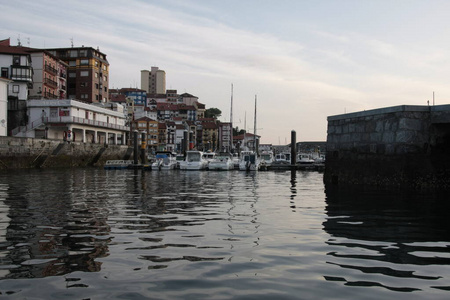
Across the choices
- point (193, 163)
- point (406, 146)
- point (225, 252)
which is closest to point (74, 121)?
point (193, 163)

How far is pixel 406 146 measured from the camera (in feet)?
62.5

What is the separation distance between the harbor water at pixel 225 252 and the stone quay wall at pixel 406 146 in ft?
16.7

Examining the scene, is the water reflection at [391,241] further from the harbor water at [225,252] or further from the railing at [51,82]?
the railing at [51,82]

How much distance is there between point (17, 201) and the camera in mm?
16094

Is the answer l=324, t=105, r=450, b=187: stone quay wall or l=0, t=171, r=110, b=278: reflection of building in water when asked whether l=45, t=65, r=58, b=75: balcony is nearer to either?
l=0, t=171, r=110, b=278: reflection of building in water

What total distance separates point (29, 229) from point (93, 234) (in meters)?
1.74

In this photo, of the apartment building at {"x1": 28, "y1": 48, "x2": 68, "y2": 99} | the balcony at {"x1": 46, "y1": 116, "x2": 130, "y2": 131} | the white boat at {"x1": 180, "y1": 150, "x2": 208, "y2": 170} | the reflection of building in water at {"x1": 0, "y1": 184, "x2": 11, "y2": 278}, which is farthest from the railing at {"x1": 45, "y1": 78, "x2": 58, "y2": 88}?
the reflection of building in water at {"x1": 0, "y1": 184, "x2": 11, "y2": 278}

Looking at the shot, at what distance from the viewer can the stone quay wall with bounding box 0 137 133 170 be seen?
5051 centimetres

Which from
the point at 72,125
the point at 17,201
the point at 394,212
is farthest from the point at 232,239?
the point at 72,125

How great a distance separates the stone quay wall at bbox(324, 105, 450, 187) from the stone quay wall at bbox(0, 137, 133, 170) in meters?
42.5

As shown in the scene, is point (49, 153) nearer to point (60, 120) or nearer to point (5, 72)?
point (60, 120)

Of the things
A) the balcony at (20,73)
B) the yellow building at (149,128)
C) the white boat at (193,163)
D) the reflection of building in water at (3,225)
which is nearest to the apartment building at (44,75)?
the balcony at (20,73)

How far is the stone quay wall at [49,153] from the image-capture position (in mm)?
50513

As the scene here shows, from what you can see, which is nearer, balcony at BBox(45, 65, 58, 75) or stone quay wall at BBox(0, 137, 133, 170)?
stone quay wall at BBox(0, 137, 133, 170)
